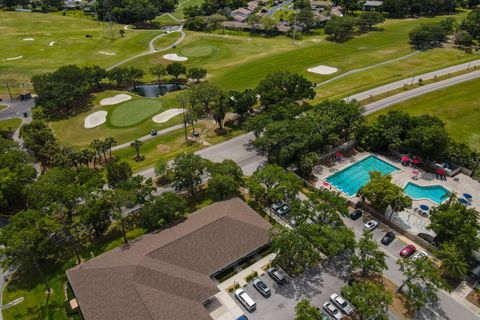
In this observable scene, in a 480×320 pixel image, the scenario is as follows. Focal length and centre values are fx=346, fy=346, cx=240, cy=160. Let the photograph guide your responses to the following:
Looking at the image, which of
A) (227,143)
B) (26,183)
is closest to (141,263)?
(26,183)

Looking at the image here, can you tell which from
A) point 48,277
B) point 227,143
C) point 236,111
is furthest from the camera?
point 236,111

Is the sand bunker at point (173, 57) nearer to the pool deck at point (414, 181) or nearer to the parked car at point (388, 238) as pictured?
the pool deck at point (414, 181)

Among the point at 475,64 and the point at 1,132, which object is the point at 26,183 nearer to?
the point at 1,132

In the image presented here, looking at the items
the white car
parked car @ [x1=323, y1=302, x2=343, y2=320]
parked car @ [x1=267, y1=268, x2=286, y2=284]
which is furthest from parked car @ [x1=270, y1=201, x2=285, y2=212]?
parked car @ [x1=323, y1=302, x2=343, y2=320]

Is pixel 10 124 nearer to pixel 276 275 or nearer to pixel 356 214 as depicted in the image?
pixel 276 275

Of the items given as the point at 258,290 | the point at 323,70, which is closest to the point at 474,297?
the point at 258,290

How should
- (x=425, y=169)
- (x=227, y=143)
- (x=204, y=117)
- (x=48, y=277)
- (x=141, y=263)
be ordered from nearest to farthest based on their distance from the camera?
(x=141, y=263)
(x=48, y=277)
(x=425, y=169)
(x=227, y=143)
(x=204, y=117)
